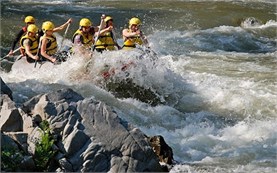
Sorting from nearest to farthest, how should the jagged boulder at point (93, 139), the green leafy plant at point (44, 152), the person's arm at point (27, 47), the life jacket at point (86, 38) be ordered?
1. the green leafy plant at point (44, 152)
2. the jagged boulder at point (93, 139)
3. the person's arm at point (27, 47)
4. the life jacket at point (86, 38)

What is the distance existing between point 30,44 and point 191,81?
3.71m

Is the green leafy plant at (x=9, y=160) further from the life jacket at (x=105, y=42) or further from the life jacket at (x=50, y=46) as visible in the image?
the life jacket at (x=105, y=42)

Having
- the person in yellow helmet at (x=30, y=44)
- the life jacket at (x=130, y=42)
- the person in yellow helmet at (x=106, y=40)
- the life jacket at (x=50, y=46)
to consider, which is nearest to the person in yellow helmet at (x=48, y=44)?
the life jacket at (x=50, y=46)

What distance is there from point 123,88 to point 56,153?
4.97 meters

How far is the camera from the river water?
815 centimetres

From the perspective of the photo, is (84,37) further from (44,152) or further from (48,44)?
(44,152)

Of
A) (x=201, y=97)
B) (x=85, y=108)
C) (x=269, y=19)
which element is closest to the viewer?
(x=85, y=108)

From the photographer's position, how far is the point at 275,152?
794 centimetres

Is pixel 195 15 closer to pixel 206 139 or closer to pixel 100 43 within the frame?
pixel 100 43

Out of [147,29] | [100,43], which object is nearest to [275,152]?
[100,43]

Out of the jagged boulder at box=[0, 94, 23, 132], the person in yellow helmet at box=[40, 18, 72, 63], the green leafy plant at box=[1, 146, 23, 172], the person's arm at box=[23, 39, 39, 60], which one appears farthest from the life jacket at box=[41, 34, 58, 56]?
the green leafy plant at box=[1, 146, 23, 172]

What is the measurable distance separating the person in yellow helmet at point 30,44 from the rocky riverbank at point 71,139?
193 inches

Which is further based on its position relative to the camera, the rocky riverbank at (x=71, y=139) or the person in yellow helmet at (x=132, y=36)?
the person in yellow helmet at (x=132, y=36)

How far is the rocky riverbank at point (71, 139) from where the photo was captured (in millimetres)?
5924
